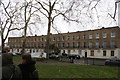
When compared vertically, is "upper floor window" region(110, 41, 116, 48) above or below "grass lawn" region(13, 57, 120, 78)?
above

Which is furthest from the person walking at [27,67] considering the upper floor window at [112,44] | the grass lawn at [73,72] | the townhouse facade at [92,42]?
the upper floor window at [112,44]

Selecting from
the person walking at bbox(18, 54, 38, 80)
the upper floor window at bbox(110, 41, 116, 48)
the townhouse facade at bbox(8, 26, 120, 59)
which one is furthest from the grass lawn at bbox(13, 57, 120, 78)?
the upper floor window at bbox(110, 41, 116, 48)

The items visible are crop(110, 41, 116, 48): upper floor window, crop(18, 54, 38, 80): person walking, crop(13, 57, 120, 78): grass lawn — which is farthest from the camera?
crop(110, 41, 116, 48): upper floor window

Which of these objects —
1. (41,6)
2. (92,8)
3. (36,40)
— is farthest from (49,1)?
(36,40)

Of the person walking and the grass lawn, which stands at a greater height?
the person walking

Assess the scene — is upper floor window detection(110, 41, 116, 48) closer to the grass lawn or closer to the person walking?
the grass lawn

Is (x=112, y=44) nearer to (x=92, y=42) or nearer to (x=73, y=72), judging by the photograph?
(x=92, y=42)

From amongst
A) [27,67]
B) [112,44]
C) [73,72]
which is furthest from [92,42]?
[27,67]

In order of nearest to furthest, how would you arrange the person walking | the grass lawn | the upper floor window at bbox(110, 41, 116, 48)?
the person walking
the grass lawn
the upper floor window at bbox(110, 41, 116, 48)

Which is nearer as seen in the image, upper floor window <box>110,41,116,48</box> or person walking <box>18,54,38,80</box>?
person walking <box>18,54,38,80</box>

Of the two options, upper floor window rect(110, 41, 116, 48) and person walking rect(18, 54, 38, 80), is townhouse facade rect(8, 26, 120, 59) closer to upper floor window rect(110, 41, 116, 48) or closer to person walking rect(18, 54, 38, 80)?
upper floor window rect(110, 41, 116, 48)

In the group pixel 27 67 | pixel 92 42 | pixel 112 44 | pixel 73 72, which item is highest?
pixel 92 42

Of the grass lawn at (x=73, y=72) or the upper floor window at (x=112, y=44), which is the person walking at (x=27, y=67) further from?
the upper floor window at (x=112, y=44)

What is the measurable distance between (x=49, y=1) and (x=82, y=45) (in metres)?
35.0
